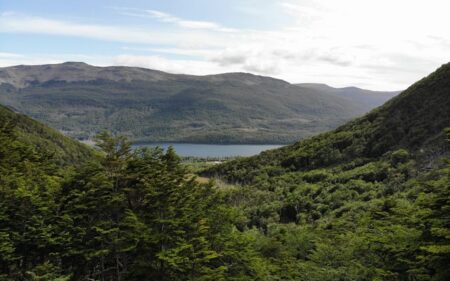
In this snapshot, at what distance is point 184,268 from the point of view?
86.8 ft

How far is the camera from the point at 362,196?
69.9 m

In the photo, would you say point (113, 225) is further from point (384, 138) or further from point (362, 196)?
point (384, 138)

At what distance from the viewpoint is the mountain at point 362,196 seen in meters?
21.7

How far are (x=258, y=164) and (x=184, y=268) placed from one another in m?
94.8

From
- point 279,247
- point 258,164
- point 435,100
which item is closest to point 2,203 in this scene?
A: point 279,247

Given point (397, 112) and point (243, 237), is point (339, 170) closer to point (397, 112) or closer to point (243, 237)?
point (397, 112)

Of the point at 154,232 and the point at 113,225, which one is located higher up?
the point at 113,225

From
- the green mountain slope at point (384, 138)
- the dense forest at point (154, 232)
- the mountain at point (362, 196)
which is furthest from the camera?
the green mountain slope at point (384, 138)

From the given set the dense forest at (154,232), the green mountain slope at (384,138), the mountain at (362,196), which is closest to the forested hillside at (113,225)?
the dense forest at (154,232)

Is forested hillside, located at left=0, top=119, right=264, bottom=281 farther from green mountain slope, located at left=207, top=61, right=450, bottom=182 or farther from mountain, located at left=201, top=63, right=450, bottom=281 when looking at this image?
green mountain slope, located at left=207, top=61, right=450, bottom=182

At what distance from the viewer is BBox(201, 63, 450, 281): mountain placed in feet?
71.3

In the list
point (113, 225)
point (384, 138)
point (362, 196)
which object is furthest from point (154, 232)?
point (384, 138)

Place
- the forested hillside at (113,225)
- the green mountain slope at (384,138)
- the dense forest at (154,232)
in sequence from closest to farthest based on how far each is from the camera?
the dense forest at (154,232)
the forested hillside at (113,225)
the green mountain slope at (384,138)

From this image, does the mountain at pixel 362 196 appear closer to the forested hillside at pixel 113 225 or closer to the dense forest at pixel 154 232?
the dense forest at pixel 154 232
